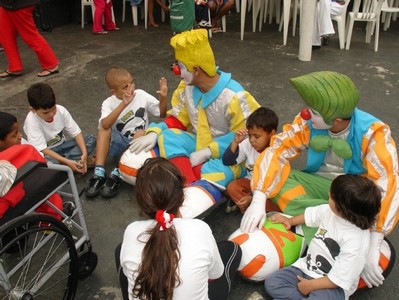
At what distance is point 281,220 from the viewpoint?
2.21 m

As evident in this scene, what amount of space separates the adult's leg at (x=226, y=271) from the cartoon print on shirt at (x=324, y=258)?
1.14 ft

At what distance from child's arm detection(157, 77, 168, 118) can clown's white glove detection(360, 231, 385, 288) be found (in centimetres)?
164

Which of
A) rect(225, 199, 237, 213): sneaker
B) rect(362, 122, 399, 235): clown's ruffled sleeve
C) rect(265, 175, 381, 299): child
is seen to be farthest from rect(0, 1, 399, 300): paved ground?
rect(362, 122, 399, 235): clown's ruffled sleeve

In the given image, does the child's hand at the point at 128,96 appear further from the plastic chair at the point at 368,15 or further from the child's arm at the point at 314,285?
Result: the plastic chair at the point at 368,15

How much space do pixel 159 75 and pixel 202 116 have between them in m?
2.34

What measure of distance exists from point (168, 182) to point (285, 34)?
480cm

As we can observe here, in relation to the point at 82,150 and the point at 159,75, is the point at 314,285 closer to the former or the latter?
the point at 82,150

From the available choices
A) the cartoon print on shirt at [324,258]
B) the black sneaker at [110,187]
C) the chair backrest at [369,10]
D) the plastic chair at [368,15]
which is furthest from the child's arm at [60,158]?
the chair backrest at [369,10]

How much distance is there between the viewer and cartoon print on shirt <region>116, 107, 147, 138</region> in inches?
119

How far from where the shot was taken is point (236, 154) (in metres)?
2.55

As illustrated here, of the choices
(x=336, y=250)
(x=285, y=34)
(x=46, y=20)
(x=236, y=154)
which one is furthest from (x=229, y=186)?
(x=46, y=20)

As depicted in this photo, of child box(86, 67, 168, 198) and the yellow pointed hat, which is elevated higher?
the yellow pointed hat

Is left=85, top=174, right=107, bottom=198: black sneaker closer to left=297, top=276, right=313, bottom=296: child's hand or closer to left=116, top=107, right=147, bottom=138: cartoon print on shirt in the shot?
left=116, top=107, right=147, bottom=138: cartoon print on shirt

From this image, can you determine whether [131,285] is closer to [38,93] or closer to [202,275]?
[202,275]
